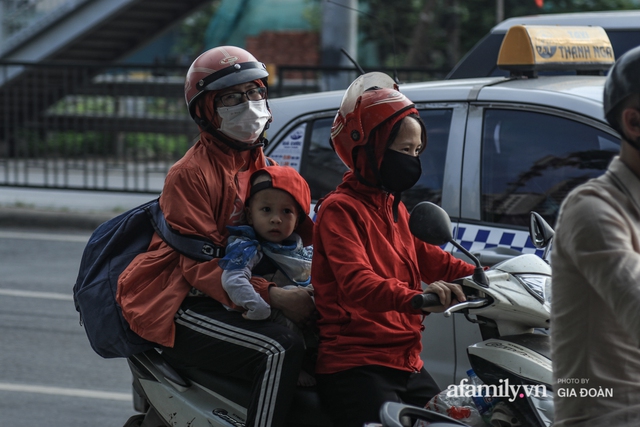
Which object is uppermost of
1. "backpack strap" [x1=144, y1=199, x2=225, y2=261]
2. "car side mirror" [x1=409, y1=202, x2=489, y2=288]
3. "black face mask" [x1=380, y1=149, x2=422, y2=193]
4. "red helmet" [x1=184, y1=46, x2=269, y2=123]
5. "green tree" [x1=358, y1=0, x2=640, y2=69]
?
"green tree" [x1=358, y1=0, x2=640, y2=69]

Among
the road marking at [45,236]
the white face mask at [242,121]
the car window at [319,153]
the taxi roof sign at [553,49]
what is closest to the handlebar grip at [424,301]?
the white face mask at [242,121]

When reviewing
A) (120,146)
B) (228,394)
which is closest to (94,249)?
(228,394)

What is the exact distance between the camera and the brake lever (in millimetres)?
2320

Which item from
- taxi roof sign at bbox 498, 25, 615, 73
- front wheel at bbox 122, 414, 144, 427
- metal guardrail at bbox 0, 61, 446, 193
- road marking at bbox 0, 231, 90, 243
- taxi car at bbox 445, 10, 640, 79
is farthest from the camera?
metal guardrail at bbox 0, 61, 446, 193

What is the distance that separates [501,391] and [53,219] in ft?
30.7

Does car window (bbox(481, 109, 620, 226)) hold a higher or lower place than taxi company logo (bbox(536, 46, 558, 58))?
lower

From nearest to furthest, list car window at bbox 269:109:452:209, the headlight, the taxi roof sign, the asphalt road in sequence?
the headlight < car window at bbox 269:109:452:209 < the taxi roof sign < the asphalt road

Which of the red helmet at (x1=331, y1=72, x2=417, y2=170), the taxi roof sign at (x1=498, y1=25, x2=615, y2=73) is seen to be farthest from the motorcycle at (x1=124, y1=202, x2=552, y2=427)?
the taxi roof sign at (x1=498, y1=25, x2=615, y2=73)

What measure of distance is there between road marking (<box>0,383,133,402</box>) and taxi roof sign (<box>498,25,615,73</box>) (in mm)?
2634

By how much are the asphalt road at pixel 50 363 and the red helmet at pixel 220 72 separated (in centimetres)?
217

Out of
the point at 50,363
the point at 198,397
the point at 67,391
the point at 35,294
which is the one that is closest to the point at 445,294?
the point at 198,397

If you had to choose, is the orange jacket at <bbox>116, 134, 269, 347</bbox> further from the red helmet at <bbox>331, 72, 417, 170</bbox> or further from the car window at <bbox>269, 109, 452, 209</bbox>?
the car window at <bbox>269, 109, 452, 209</bbox>

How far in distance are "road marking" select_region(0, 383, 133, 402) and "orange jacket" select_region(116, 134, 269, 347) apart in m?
2.16

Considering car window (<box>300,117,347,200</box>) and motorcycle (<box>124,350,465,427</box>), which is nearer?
motorcycle (<box>124,350,465,427</box>)
